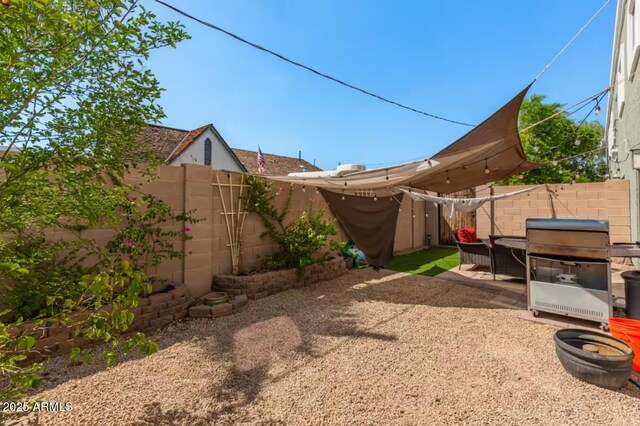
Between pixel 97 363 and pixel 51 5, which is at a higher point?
pixel 51 5

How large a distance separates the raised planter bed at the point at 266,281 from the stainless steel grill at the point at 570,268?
3.32 metres

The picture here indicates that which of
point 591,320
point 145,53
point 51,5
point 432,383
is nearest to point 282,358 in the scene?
point 432,383

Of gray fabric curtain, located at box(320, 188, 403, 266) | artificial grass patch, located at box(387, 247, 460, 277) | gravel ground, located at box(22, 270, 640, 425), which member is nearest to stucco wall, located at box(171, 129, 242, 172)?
gray fabric curtain, located at box(320, 188, 403, 266)

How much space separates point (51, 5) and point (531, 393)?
359 centimetres

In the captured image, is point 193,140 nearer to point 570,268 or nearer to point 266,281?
point 266,281

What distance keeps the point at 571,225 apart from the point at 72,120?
4639mm

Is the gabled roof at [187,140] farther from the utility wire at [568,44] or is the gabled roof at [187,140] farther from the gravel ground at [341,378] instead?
the utility wire at [568,44]

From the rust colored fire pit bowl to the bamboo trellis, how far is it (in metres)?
4.17

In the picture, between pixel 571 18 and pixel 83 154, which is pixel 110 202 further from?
pixel 571 18

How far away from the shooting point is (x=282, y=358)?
287 centimetres

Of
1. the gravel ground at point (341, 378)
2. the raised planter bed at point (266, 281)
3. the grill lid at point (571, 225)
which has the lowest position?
the gravel ground at point (341, 378)

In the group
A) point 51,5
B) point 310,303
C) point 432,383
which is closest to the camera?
point 51,5

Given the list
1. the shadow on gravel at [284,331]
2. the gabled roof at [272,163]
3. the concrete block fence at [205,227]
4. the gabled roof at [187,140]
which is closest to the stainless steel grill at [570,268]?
the shadow on gravel at [284,331]

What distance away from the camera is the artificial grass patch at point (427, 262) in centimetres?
698
